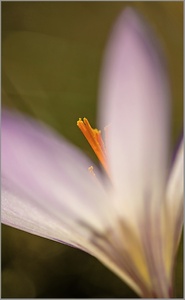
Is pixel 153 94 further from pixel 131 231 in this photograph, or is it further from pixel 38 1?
pixel 38 1

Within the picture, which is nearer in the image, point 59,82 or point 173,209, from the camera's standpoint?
point 173,209

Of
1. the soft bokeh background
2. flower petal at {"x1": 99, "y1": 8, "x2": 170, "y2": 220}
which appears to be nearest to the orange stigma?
flower petal at {"x1": 99, "y1": 8, "x2": 170, "y2": 220}

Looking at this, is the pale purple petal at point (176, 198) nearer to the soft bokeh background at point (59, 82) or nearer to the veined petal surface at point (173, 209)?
the veined petal surface at point (173, 209)

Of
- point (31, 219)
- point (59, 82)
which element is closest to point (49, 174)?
point (31, 219)

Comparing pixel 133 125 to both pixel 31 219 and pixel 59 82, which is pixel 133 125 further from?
pixel 59 82

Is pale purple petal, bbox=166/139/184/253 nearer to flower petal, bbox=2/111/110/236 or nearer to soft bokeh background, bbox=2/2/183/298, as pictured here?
flower petal, bbox=2/111/110/236
